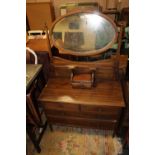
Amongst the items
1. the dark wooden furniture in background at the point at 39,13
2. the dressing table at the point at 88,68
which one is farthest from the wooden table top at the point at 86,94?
the dark wooden furniture in background at the point at 39,13

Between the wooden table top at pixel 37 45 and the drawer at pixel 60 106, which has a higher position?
the wooden table top at pixel 37 45

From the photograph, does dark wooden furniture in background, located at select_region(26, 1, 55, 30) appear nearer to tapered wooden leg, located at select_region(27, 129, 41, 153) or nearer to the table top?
the table top

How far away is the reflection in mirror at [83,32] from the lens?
4.12ft

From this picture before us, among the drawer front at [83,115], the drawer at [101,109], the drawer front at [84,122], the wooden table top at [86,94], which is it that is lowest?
the drawer front at [84,122]

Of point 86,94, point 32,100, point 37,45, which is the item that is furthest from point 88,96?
point 37,45

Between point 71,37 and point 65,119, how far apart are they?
81 centimetres

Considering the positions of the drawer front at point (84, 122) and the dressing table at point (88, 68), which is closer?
the dressing table at point (88, 68)

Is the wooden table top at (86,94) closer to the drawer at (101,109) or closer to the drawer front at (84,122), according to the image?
the drawer at (101,109)

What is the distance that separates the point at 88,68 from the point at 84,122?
1.80ft

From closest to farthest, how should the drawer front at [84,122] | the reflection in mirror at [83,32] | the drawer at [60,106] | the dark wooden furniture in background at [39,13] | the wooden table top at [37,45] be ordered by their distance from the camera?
the reflection in mirror at [83,32]
the drawer at [60,106]
the drawer front at [84,122]
the wooden table top at [37,45]
the dark wooden furniture in background at [39,13]

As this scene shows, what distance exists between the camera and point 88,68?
1.43 m

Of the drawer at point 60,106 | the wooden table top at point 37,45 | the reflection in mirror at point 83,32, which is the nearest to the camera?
the reflection in mirror at point 83,32

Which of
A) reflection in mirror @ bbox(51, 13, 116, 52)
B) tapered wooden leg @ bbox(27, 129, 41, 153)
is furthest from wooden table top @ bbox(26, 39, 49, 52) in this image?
tapered wooden leg @ bbox(27, 129, 41, 153)
